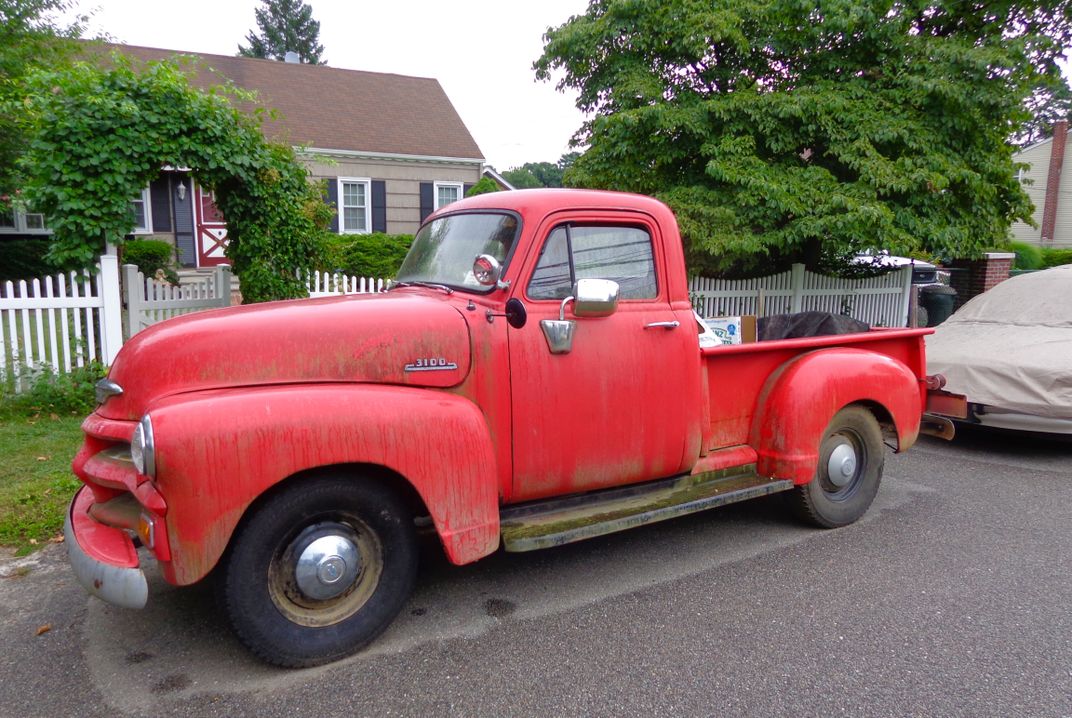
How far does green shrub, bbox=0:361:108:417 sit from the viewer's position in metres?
6.77

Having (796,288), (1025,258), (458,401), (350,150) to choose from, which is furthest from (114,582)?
(1025,258)

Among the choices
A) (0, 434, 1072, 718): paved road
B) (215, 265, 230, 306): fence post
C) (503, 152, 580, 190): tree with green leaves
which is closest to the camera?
(0, 434, 1072, 718): paved road

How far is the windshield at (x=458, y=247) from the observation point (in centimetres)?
377

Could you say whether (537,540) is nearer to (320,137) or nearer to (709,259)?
(709,259)

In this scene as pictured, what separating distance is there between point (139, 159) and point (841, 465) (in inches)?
264

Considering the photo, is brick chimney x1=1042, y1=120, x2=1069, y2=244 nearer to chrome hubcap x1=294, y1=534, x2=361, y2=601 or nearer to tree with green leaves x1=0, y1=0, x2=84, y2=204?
tree with green leaves x1=0, y1=0, x2=84, y2=204

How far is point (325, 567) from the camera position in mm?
3043

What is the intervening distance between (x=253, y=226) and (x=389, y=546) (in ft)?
18.3

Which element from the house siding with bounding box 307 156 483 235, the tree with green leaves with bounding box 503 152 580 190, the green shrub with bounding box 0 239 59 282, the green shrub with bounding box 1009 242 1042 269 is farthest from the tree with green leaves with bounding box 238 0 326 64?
the green shrub with bounding box 1009 242 1042 269

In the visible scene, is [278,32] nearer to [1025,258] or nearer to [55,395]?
[1025,258]

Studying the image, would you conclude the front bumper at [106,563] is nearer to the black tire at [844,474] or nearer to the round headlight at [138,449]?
the round headlight at [138,449]

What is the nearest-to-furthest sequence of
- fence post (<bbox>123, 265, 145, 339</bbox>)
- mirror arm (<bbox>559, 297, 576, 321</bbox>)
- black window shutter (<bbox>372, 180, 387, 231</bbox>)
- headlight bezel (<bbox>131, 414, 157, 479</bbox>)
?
headlight bezel (<bbox>131, 414, 157, 479</bbox>), mirror arm (<bbox>559, 297, 576, 321</bbox>), fence post (<bbox>123, 265, 145, 339</bbox>), black window shutter (<bbox>372, 180, 387, 231</bbox>)

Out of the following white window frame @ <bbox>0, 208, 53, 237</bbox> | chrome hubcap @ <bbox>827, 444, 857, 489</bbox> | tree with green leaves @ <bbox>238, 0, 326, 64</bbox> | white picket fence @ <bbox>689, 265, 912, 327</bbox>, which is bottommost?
chrome hubcap @ <bbox>827, 444, 857, 489</bbox>

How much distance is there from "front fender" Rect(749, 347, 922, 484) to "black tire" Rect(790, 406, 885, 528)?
0.17m
